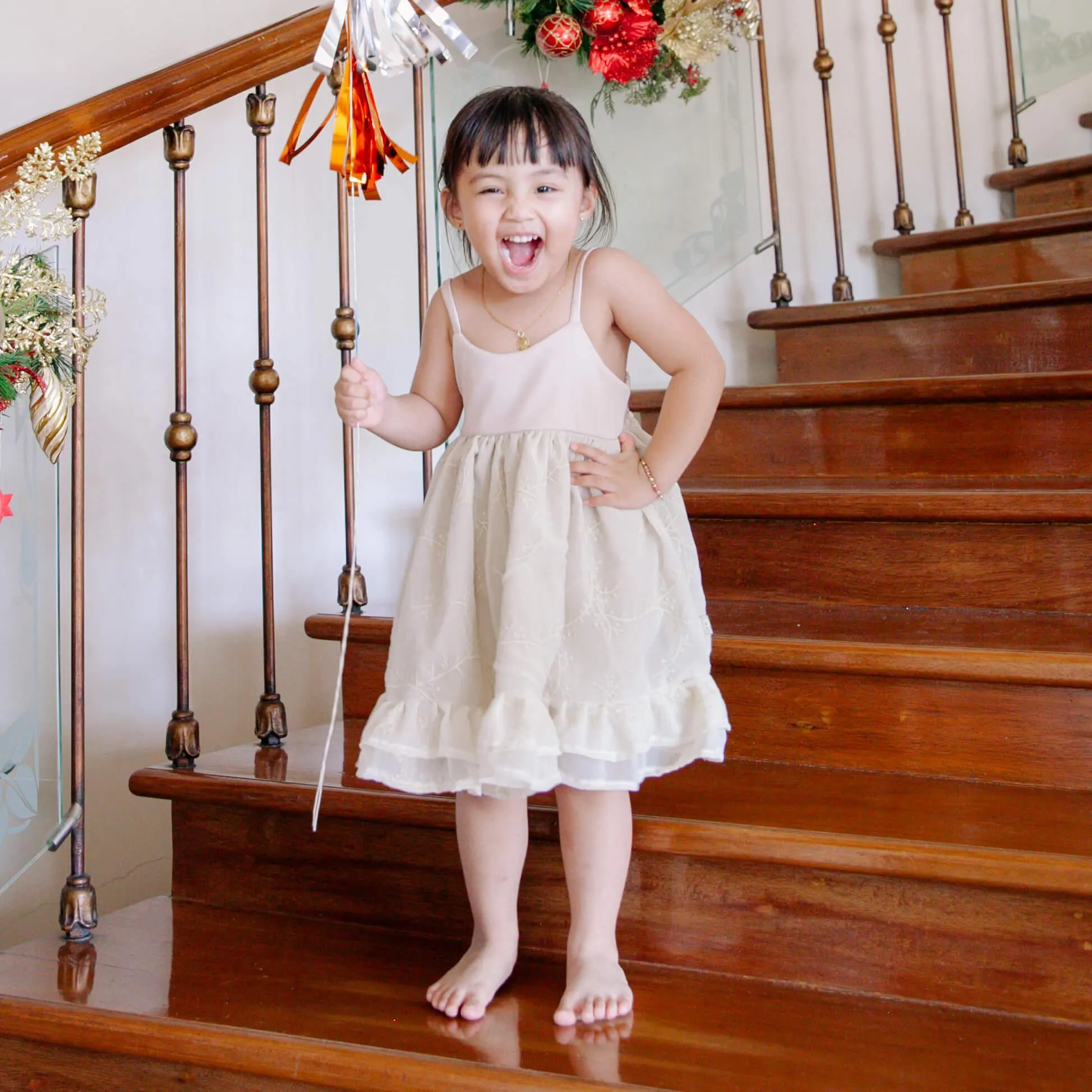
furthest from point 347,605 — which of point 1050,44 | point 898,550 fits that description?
point 1050,44

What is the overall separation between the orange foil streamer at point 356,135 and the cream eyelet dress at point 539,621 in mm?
199

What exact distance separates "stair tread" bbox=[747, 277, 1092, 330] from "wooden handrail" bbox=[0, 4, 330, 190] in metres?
1.12

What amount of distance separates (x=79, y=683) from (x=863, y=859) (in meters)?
0.91

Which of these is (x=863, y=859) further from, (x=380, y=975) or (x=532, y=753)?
(x=380, y=975)

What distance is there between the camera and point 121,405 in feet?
6.61

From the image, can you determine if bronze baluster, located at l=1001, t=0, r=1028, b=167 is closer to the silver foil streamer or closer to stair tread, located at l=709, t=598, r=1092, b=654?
stair tread, located at l=709, t=598, r=1092, b=654

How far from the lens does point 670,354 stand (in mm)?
1218

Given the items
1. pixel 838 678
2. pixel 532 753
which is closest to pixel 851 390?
pixel 838 678

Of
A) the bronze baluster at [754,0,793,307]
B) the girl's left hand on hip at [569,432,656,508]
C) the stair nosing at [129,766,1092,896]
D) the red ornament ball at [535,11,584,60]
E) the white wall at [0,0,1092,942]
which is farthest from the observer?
the bronze baluster at [754,0,793,307]

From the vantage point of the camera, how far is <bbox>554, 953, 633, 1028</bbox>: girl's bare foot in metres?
1.07

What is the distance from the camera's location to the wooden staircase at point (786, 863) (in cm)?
103

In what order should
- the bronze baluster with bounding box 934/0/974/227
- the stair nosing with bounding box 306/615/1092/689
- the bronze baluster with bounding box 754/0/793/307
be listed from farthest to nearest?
the bronze baluster with bounding box 934/0/974/227 < the bronze baluster with bounding box 754/0/793/307 < the stair nosing with bounding box 306/615/1092/689

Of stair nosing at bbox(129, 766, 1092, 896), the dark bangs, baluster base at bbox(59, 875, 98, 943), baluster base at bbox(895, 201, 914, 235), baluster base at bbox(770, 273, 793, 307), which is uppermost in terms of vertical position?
baluster base at bbox(895, 201, 914, 235)

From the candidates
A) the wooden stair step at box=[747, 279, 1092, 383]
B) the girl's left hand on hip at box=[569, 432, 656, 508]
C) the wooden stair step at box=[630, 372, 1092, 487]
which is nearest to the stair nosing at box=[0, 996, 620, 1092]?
the girl's left hand on hip at box=[569, 432, 656, 508]
